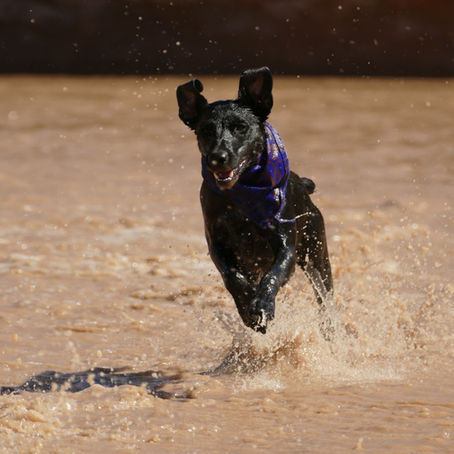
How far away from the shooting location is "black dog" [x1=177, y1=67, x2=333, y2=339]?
13.9 feet

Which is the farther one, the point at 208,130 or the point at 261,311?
the point at 208,130

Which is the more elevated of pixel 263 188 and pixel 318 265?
pixel 263 188

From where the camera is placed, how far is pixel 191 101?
443 centimetres

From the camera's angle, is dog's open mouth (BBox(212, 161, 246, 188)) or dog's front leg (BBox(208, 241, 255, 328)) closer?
dog's open mouth (BBox(212, 161, 246, 188))

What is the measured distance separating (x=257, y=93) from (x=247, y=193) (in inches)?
17.7

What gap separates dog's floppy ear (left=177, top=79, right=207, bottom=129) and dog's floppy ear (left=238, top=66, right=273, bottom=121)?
182 millimetres

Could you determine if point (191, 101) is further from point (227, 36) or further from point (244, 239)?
point (227, 36)

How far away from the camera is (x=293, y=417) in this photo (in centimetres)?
395

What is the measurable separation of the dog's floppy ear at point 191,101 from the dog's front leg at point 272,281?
0.65 m

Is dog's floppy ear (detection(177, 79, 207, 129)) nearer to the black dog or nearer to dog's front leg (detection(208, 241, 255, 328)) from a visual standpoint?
the black dog

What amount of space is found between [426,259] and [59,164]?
16.6 ft

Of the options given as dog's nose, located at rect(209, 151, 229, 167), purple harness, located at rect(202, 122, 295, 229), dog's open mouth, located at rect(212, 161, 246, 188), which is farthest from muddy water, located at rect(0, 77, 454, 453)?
dog's nose, located at rect(209, 151, 229, 167)

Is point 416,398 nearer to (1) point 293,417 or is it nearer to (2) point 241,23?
(1) point 293,417

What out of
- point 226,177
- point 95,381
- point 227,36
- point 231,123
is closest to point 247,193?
point 226,177
